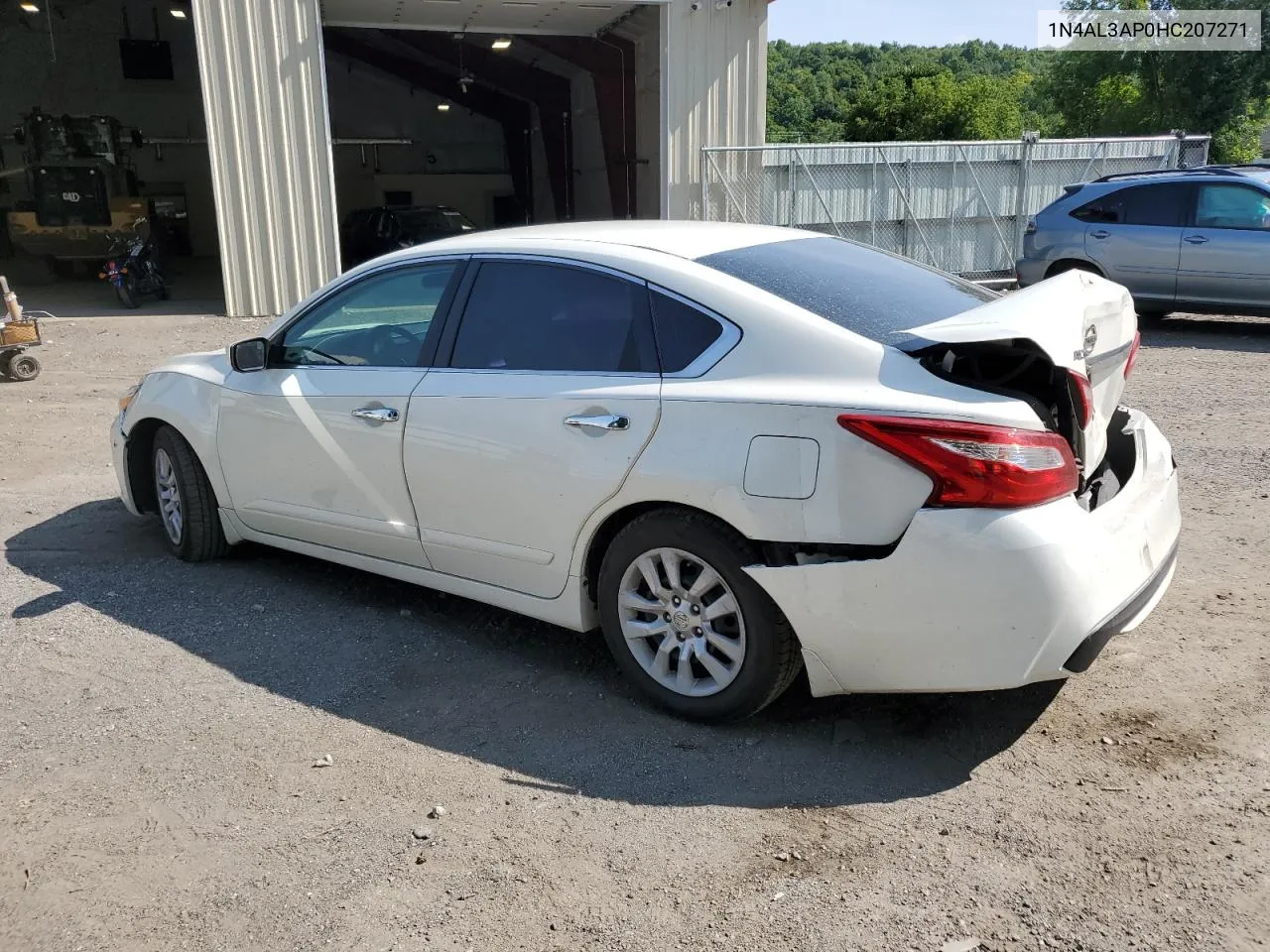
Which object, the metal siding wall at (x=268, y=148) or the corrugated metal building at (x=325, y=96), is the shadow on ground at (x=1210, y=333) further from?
the metal siding wall at (x=268, y=148)

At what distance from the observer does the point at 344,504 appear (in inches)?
177

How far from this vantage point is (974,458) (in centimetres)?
300

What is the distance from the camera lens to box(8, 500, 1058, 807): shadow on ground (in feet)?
11.0

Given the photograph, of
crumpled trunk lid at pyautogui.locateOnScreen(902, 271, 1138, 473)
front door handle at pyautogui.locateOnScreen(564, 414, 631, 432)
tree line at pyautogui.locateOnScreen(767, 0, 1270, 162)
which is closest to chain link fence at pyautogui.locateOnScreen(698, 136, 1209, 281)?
crumpled trunk lid at pyautogui.locateOnScreen(902, 271, 1138, 473)

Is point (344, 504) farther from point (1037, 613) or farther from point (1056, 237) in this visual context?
point (1056, 237)

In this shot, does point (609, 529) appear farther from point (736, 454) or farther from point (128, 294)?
point (128, 294)

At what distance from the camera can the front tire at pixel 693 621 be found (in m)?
3.37

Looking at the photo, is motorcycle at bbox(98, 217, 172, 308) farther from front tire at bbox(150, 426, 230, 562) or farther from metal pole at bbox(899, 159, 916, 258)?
front tire at bbox(150, 426, 230, 562)

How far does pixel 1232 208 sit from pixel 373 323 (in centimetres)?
1016

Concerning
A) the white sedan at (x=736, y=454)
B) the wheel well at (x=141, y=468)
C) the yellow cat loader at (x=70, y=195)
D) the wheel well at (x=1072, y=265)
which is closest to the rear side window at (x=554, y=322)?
the white sedan at (x=736, y=454)

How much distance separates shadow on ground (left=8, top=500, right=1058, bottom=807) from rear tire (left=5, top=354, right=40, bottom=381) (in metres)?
5.69

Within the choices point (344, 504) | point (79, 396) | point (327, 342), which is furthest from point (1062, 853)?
point (79, 396)

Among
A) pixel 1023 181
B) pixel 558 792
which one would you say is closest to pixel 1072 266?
pixel 1023 181

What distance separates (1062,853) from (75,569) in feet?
→ 15.1
